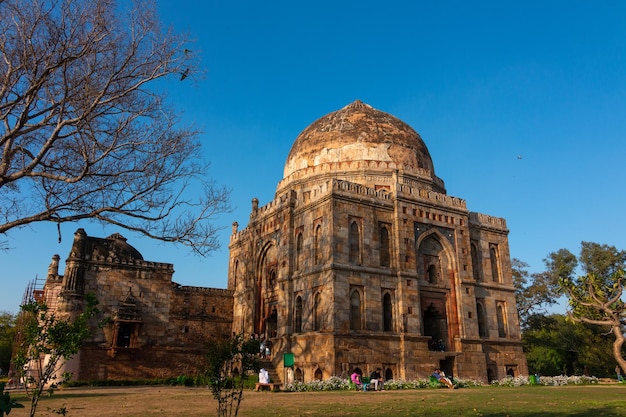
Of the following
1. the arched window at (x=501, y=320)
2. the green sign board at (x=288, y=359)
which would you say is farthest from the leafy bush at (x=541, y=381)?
the green sign board at (x=288, y=359)

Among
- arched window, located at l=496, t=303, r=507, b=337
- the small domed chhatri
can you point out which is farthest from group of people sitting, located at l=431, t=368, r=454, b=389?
the small domed chhatri

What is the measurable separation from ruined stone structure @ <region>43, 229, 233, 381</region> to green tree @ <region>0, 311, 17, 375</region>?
94.4ft

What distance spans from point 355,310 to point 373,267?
8.05 ft

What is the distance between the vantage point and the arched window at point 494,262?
30372 mm

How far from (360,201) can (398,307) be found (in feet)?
19.4

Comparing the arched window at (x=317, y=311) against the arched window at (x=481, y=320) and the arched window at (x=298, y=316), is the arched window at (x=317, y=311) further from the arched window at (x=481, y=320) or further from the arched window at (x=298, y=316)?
the arched window at (x=481, y=320)

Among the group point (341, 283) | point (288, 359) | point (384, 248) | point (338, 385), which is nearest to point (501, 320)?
point (384, 248)

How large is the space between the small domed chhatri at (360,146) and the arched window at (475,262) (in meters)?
4.97

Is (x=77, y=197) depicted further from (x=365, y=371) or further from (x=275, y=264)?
(x=275, y=264)

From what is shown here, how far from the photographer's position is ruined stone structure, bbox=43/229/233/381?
2747cm

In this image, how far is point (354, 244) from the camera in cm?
2534

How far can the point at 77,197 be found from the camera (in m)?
11.1

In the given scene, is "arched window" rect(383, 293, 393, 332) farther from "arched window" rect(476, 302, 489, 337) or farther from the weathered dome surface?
the weathered dome surface

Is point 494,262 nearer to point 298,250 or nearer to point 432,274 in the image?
point 432,274
